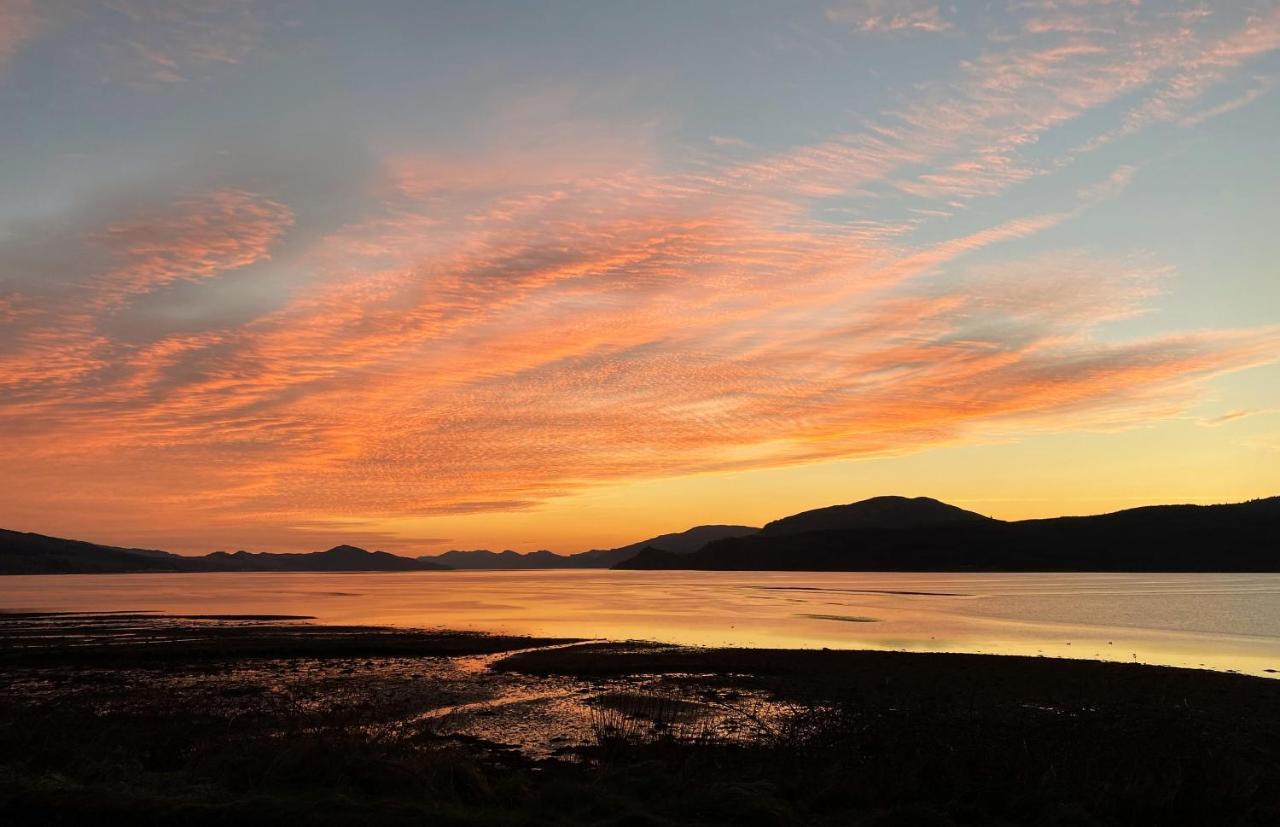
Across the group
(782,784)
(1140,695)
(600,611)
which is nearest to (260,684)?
(782,784)

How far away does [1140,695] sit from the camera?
31312mm

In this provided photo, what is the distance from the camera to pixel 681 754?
20391 millimetres

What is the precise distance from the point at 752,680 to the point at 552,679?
30.0ft

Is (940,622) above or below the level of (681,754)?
below

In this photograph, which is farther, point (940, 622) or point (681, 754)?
point (940, 622)

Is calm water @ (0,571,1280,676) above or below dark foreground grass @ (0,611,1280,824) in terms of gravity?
below

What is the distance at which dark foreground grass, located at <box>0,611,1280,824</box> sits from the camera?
13398 millimetres

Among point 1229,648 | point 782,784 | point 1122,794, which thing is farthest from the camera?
point 1229,648

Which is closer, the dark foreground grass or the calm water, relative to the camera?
the dark foreground grass

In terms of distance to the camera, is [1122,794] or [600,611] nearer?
[1122,794]

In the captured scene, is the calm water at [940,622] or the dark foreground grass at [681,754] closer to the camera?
the dark foreground grass at [681,754]

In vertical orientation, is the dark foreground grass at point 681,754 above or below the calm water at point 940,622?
above

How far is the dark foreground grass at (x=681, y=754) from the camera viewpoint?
13.4 meters

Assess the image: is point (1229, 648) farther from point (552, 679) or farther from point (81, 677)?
point (81, 677)
